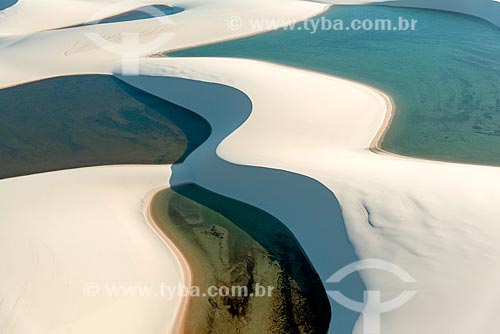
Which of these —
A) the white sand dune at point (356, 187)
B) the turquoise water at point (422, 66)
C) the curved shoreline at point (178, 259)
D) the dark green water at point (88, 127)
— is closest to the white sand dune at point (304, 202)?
the white sand dune at point (356, 187)

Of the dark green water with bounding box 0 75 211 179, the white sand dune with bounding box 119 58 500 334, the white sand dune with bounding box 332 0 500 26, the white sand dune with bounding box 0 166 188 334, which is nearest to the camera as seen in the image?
the white sand dune with bounding box 119 58 500 334

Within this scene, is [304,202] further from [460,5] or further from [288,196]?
[460,5]

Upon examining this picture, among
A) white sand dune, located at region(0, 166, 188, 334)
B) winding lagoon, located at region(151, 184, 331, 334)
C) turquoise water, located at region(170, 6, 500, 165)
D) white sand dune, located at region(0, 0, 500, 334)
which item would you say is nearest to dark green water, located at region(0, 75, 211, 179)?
white sand dune, located at region(0, 0, 500, 334)

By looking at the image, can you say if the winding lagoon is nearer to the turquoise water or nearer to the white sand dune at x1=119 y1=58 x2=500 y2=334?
the white sand dune at x1=119 y1=58 x2=500 y2=334

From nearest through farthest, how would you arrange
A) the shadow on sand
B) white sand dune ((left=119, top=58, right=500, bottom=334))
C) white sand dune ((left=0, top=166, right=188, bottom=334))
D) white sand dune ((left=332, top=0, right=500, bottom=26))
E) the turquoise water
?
white sand dune ((left=119, top=58, right=500, bottom=334)) → white sand dune ((left=0, top=166, right=188, bottom=334)) → the shadow on sand → the turquoise water → white sand dune ((left=332, top=0, right=500, bottom=26))

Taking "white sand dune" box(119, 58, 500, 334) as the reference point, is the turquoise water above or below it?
above

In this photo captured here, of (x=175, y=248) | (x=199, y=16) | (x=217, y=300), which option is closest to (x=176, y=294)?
(x=217, y=300)

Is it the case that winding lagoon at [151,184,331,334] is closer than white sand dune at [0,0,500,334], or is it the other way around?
white sand dune at [0,0,500,334]

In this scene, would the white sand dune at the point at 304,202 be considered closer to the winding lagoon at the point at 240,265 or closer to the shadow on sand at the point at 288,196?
the shadow on sand at the point at 288,196
